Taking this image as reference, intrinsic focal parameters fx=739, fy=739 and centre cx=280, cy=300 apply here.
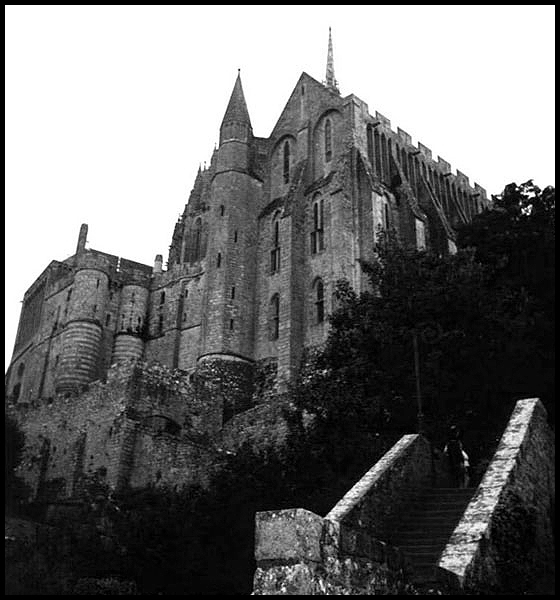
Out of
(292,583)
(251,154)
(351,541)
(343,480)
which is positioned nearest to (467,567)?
(351,541)

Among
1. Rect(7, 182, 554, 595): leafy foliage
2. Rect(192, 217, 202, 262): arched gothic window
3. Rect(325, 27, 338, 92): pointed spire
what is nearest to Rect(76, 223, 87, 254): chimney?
Rect(192, 217, 202, 262): arched gothic window

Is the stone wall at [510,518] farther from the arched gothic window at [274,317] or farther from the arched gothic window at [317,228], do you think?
the arched gothic window at [317,228]

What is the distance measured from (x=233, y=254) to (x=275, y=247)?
2340 millimetres

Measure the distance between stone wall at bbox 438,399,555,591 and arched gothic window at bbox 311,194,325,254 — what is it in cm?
2653

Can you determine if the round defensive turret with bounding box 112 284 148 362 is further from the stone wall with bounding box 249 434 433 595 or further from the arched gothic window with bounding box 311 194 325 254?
the stone wall with bounding box 249 434 433 595

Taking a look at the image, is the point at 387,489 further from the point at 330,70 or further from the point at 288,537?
the point at 330,70

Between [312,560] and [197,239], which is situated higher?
[197,239]

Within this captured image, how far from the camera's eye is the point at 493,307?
19.2 meters

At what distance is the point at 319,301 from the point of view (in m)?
37.2

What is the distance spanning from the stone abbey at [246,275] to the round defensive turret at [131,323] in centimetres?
8

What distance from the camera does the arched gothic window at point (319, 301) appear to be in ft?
120

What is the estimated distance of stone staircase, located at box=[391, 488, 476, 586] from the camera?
9.82 m

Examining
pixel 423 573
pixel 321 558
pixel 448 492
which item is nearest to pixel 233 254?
pixel 448 492

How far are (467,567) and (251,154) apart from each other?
37.9m
